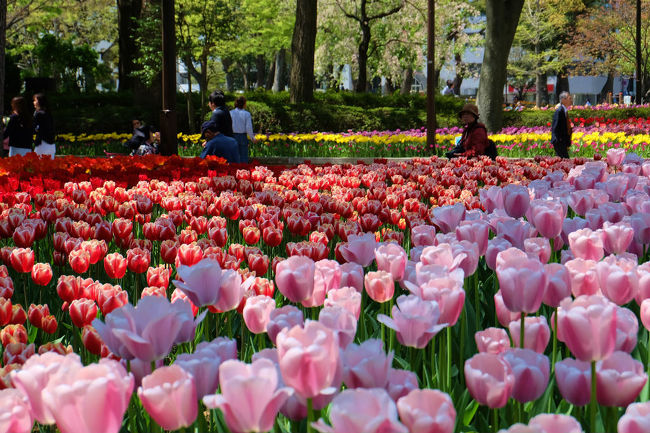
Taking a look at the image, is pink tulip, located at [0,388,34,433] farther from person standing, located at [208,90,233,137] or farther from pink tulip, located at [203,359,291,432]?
person standing, located at [208,90,233,137]

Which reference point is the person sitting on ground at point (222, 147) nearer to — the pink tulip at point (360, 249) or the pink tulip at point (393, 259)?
the pink tulip at point (360, 249)

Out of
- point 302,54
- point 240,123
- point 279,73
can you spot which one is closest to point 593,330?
point 240,123

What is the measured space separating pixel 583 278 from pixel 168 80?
9727 mm

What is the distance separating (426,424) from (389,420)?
0.34 ft

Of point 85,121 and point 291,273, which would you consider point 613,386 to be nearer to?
point 291,273

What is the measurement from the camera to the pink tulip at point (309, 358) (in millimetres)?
1198

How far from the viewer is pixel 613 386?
4.53ft

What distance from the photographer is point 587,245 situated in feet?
8.07

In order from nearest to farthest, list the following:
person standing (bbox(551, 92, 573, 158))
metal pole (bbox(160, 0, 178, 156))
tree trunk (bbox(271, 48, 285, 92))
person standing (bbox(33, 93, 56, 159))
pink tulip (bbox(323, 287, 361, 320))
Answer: pink tulip (bbox(323, 287, 361, 320))
metal pole (bbox(160, 0, 178, 156))
person standing (bbox(551, 92, 573, 158))
person standing (bbox(33, 93, 56, 159))
tree trunk (bbox(271, 48, 285, 92))

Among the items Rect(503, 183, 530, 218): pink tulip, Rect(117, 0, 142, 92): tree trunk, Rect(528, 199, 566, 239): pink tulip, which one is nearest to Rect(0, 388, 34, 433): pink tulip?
Rect(528, 199, 566, 239): pink tulip

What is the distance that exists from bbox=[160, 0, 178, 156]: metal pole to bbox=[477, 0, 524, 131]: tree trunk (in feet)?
32.5

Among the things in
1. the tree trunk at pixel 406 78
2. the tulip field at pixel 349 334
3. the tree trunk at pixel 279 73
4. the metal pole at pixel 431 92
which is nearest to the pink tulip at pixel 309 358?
the tulip field at pixel 349 334

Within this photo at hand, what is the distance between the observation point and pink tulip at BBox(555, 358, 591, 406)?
1474 millimetres

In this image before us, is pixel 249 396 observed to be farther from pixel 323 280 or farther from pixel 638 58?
pixel 638 58
